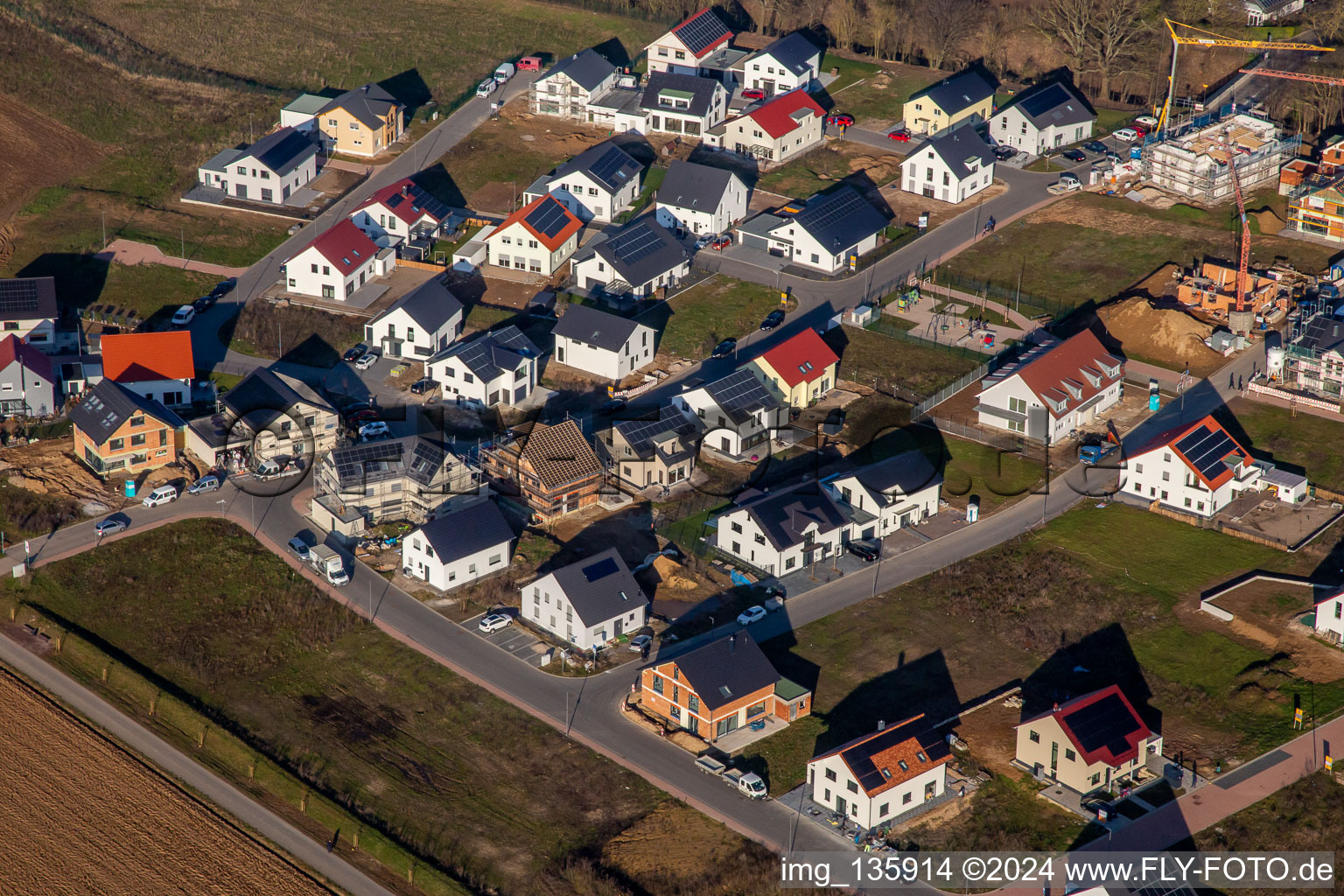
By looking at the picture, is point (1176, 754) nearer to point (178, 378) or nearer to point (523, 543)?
point (523, 543)

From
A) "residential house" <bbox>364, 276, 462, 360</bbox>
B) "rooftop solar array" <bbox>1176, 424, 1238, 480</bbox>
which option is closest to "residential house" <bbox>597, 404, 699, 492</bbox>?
"residential house" <bbox>364, 276, 462, 360</bbox>

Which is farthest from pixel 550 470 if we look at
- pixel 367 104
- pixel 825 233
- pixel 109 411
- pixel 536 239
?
pixel 367 104

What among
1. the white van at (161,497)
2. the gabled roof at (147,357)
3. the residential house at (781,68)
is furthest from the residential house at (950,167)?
the white van at (161,497)

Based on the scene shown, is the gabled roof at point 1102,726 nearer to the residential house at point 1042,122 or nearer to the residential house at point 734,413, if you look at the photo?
the residential house at point 734,413

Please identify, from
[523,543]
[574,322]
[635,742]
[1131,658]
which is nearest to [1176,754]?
[1131,658]

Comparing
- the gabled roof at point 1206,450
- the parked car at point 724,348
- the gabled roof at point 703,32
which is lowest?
the parked car at point 724,348

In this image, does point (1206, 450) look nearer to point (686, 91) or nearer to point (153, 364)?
point (686, 91)
